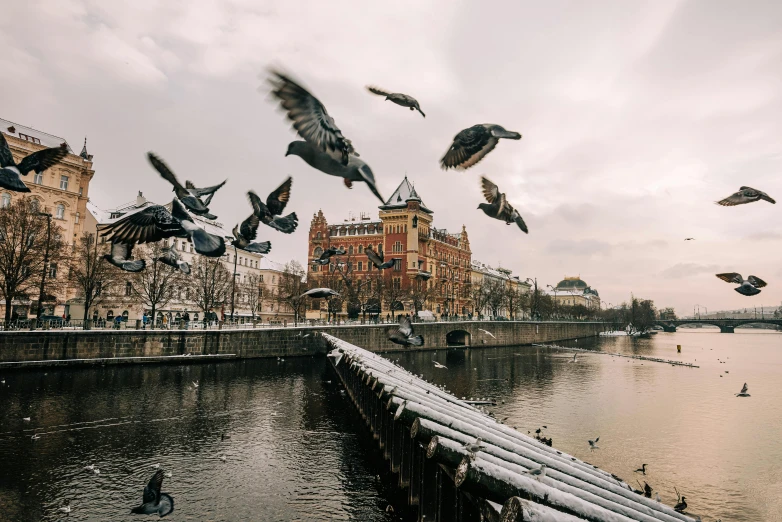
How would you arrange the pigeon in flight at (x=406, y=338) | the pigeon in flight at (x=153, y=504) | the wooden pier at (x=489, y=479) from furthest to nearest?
the pigeon in flight at (x=153, y=504) → the pigeon in flight at (x=406, y=338) → the wooden pier at (x=489, y=479)

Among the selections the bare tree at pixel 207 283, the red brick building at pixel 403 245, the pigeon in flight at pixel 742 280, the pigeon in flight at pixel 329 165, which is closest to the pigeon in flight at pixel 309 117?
the pigeon in flight at pixel 329 165

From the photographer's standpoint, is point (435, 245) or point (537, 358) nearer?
point (537, 358)

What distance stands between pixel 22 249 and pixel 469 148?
1904 inches

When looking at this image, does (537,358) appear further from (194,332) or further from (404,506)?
(404,506)

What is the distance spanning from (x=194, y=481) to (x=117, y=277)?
44063 mm

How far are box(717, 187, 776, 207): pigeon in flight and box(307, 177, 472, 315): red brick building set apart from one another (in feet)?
245

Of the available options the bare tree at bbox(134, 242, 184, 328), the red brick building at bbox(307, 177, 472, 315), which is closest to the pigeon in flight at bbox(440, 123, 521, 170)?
the bare tree at bbox(134, 242, 184, 328)

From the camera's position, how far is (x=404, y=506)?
571 inches

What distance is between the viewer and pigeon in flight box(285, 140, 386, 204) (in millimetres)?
4547

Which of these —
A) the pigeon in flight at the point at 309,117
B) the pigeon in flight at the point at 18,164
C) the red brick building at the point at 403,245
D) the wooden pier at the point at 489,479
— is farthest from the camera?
the red brick building at the point at 403,245

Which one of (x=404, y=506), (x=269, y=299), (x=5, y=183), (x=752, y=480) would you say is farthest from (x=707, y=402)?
(x=269, y=299)

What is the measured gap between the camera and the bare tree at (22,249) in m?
41.0

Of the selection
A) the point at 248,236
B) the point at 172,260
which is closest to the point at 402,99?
the point at 248,236

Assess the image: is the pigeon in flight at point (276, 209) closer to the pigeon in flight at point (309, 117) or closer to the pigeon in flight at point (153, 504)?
the pigeon in flight at point (309, 117)
